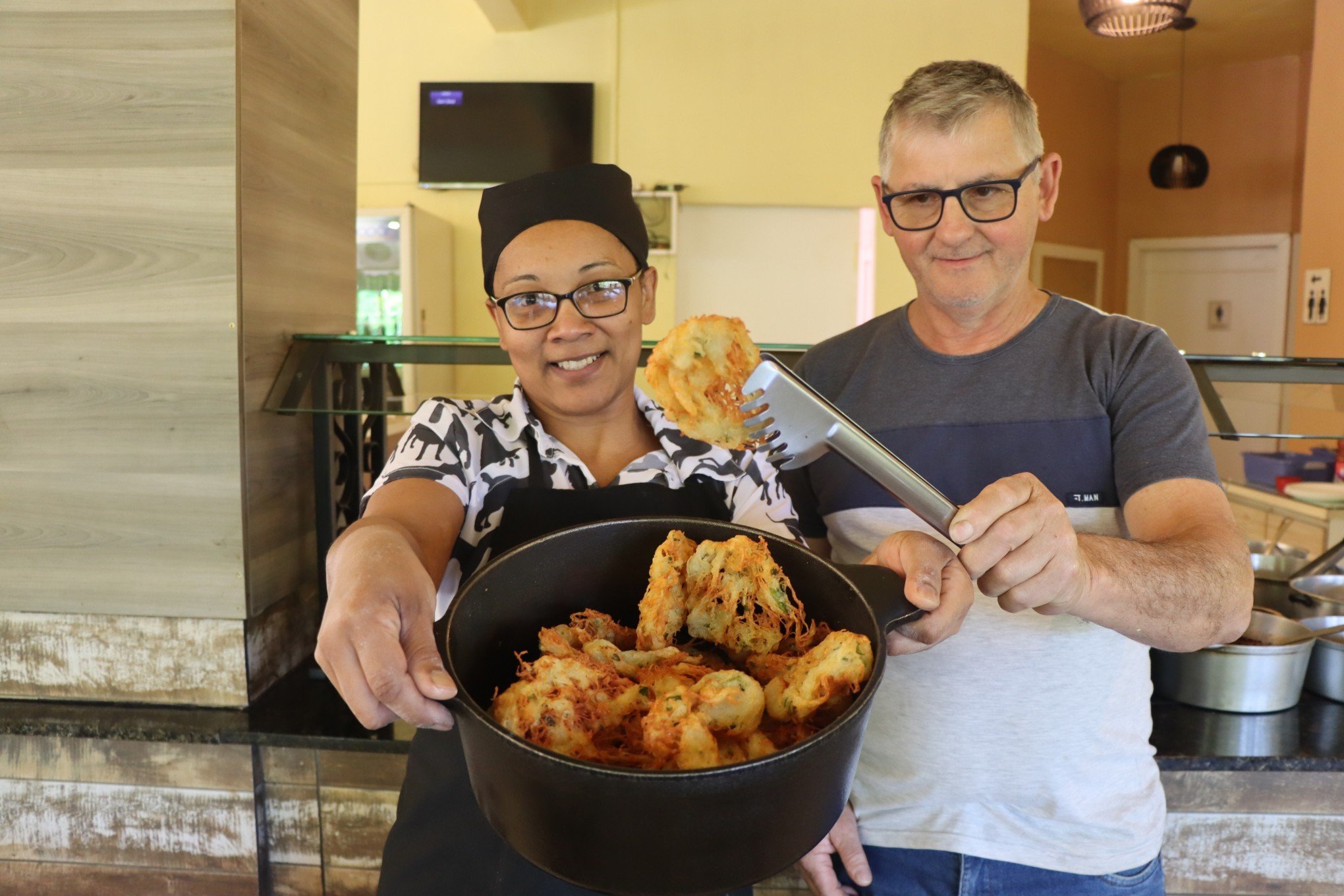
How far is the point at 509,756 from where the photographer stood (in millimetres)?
635

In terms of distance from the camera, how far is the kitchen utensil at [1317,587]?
1705 millimetres

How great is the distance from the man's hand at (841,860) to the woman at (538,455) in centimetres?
38

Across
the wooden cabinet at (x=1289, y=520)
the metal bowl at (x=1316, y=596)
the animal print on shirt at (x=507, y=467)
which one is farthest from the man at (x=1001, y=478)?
the wooden cabinet at (x=1289, y=520)

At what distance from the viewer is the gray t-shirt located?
119cm

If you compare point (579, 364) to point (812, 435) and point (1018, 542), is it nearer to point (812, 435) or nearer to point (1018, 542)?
point (812, 435)

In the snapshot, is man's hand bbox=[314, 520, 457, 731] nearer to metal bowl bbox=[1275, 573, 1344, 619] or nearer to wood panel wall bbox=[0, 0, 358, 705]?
wood panel wall bbox=[0, 0, 358, 705]

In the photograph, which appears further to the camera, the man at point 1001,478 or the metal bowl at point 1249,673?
the metal bowl at point 1249,673

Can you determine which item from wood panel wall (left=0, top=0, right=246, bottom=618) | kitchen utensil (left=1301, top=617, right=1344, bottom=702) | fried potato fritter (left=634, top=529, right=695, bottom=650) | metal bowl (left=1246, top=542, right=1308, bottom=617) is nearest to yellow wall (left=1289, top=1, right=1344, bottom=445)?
metal bowl (left=1246, top=542, right=1308, bottom=617)

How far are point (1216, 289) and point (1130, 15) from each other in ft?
13.4

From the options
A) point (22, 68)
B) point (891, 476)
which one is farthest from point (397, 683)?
point (22, 68)

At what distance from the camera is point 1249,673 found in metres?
1.57

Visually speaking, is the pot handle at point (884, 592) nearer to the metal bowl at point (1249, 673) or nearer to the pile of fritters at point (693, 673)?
the pile of fritters at point (693, 673)

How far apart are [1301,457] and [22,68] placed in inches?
139

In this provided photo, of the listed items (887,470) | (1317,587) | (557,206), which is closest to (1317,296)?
(1317,587)
